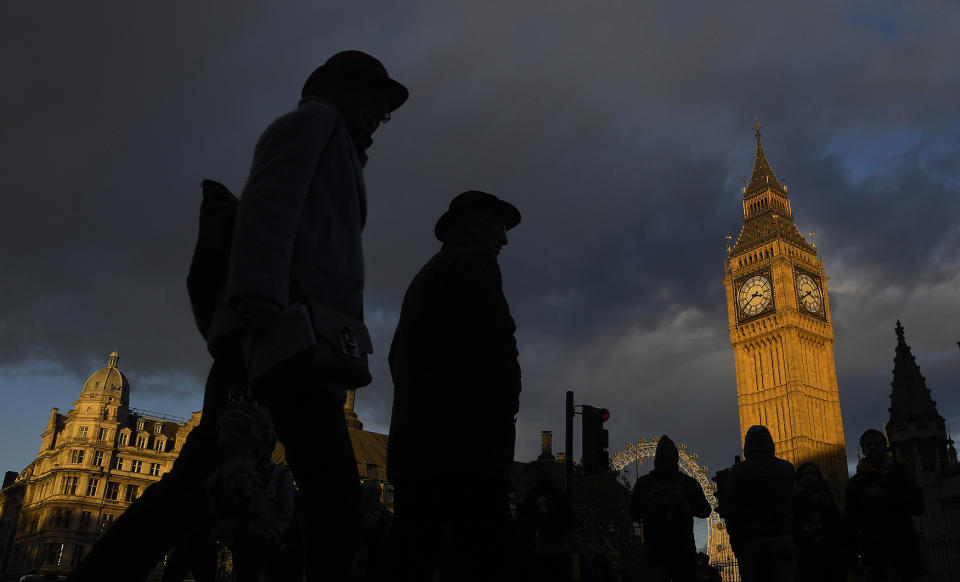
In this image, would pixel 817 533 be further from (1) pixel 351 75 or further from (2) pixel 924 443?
(2) pixel 924 443

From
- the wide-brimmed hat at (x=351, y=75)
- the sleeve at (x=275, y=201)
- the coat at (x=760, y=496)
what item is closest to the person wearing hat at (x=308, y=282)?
the sleeve at (x=275, y=201)

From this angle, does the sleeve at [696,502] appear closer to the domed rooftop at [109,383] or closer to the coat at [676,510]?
the coat at [676,510]

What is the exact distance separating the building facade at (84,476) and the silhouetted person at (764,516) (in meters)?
54.7

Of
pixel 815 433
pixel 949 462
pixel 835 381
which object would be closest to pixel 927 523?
pixel 949 462

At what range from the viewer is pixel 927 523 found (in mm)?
38562

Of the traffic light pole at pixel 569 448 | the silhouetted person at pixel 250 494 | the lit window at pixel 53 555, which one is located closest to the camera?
the silhouetted person at pixel 250 494

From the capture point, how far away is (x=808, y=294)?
232 ft

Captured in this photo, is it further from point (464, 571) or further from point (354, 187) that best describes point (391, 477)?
point (354, 187)

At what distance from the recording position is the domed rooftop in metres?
58.8

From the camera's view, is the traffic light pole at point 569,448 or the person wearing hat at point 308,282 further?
the traffic light pole at point 569,448

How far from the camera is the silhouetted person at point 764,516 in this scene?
6.49 metres

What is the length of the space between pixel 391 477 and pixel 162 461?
61.5 metres

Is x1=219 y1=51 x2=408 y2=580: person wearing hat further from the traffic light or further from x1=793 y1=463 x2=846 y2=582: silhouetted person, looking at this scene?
the traffic light

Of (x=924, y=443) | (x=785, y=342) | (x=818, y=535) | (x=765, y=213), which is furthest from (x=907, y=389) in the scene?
(x=818, y=535)
